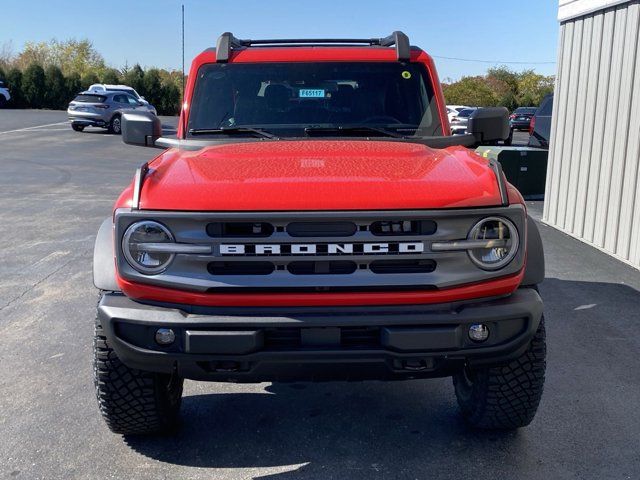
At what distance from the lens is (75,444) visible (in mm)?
3621

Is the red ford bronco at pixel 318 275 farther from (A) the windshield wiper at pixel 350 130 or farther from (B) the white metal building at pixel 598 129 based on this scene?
(B) the white metal building at pixel 598 129

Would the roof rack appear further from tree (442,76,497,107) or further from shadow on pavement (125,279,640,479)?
tree (442,76,497,107)

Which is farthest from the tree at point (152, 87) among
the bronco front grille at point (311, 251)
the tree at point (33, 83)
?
the bronco front grille at point (311, 251)

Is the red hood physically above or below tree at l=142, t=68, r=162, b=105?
below

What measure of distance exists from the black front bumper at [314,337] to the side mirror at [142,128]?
5.82 ft

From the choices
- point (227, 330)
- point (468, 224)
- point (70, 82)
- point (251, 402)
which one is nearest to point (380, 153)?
point (468, 224)

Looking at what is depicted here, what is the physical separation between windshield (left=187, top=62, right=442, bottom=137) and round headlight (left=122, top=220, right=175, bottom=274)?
57.0 inches

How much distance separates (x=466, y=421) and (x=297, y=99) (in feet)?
6.96

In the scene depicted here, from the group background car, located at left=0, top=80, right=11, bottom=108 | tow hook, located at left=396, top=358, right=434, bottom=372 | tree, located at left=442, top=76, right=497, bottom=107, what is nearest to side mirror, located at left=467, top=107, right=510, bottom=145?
tow hook, located at left=396, top=358, right=434, bottom=372

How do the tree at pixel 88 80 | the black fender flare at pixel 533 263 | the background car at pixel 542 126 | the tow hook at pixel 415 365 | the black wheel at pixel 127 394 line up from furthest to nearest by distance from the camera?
the tree at pixel 88 80, the background car at pixel 542 126, the black wheel at pixel 127 394, the black fender flare at pixel 533 263, the tow hook at pixel 415 365

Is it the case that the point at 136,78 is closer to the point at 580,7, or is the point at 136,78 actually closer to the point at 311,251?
the point at 580,7

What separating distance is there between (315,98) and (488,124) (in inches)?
43.1

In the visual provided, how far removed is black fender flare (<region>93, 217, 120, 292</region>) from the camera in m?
3.09

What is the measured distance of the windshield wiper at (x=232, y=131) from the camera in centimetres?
423
